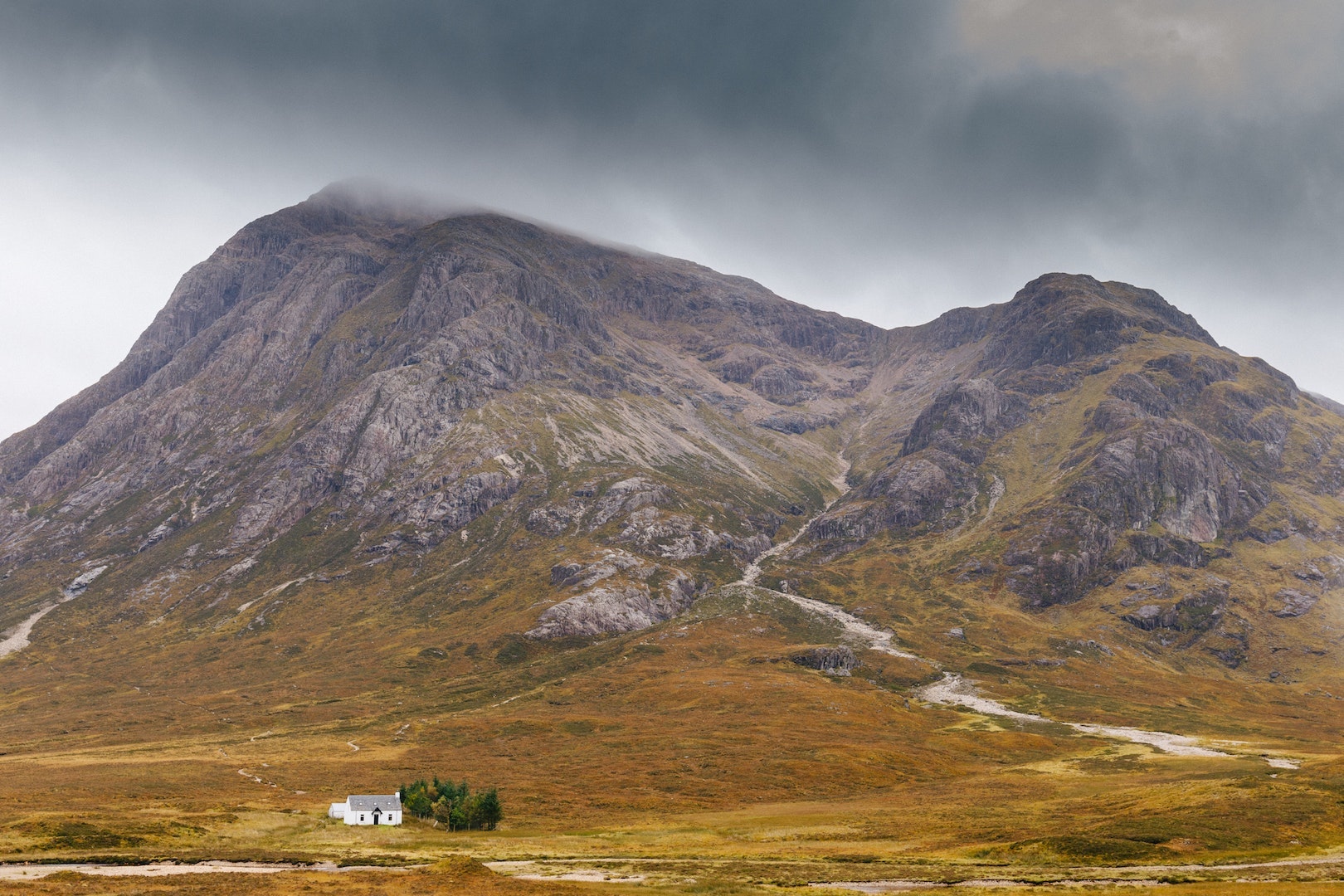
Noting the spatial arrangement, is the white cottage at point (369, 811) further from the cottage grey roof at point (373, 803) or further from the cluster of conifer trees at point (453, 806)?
the cluster of conifer trees at point (453, 806)

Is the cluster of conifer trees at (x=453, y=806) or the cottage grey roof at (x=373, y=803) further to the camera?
the cluster of conifer trees at (x=453, y=806)

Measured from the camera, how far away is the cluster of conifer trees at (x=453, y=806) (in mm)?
121562

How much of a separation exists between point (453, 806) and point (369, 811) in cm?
1277

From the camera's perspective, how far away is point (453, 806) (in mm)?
122312

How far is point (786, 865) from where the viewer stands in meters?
88.2

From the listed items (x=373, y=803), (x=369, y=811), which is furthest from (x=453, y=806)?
(x=369, y=811)

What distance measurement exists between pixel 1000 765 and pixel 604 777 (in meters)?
99.8

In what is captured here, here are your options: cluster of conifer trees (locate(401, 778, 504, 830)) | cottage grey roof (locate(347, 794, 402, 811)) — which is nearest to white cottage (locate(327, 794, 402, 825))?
cottage grey roof (locate(347, 794, 402, 811))

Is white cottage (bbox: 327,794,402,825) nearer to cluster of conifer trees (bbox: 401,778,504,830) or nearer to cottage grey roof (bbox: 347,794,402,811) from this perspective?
cottage grey roof (bbox: 347,794,402,811)

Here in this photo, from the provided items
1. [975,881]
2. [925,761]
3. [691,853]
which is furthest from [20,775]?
[925,761]

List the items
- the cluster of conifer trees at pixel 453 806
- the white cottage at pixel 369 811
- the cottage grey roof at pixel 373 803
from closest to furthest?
the white cottage at pixel 369 811 → the cottage grey roof at pixel 373 803 → the cluster of conifer trees at pixel 453 806

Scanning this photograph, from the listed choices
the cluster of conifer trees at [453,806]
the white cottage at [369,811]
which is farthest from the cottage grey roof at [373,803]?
the cluster of conifer trees at [453,806]

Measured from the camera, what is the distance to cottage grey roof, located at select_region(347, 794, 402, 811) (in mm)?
119062

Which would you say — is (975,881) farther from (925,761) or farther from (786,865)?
(925,761)
